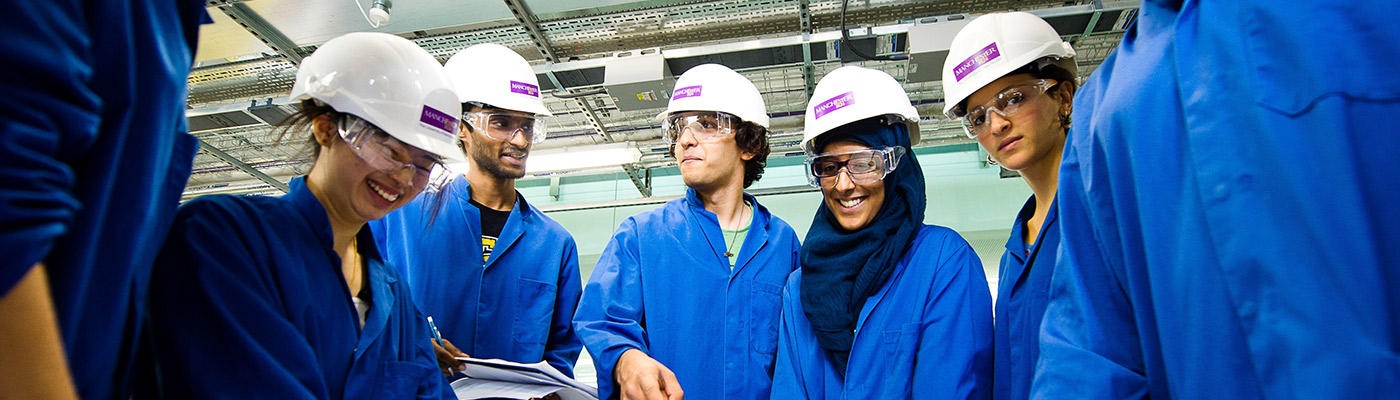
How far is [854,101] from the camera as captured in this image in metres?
2.00

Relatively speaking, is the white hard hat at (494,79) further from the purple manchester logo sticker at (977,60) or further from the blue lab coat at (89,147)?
the blue lab coat at (89,147)

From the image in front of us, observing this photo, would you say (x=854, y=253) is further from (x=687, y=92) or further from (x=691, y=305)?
(x=687, y=92)

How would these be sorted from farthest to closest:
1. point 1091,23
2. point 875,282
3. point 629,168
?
1. point 629,168
2. point 1091,23
3. point 875,282

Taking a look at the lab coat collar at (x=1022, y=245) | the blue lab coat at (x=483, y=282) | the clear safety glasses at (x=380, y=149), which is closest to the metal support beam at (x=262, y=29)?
the blue lab coat at (x=483, y=282)

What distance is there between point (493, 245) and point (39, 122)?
2.13 m

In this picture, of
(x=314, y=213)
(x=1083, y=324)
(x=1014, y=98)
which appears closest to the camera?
(x=1083, y=324)

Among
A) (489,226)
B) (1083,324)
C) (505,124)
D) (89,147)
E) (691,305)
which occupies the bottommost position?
(691,305)

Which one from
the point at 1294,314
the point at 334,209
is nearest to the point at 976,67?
the point at 1294,314

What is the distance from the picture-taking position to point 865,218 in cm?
187

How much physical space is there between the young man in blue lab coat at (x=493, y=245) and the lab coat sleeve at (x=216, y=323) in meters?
1.02

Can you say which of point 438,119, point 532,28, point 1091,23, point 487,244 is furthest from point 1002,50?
point 532,28

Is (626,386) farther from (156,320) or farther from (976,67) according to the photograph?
(976,67)

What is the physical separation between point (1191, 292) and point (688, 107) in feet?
6.11

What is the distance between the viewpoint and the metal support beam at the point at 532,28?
11.9 ft
